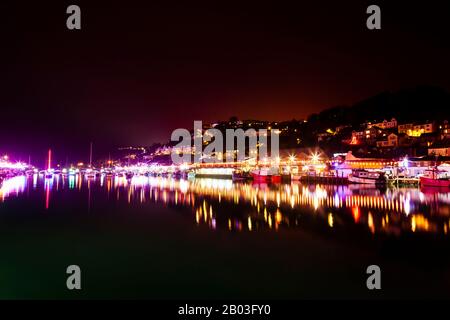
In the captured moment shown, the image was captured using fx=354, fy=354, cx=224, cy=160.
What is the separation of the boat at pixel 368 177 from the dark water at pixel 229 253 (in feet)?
67.2

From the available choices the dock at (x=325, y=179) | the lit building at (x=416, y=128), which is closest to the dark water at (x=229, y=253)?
the dock at (x=325, y=179)

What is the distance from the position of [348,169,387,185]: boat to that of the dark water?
67.2ft

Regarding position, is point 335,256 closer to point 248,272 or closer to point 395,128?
point 248,272

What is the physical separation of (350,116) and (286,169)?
3486cm

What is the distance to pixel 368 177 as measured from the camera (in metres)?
38.2

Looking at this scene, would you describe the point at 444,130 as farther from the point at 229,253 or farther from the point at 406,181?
the point at 229,253

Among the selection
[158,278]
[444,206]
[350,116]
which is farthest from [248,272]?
[350,116]

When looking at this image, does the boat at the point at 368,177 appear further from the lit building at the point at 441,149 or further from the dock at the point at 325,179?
the lit building at the point at 441,149

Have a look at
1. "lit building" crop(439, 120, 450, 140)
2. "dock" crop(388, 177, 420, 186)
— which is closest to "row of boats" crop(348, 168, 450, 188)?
"dock" crop(388, 177, 420, 186)

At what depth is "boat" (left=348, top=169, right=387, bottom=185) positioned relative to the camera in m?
35.7

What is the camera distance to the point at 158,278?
722cm

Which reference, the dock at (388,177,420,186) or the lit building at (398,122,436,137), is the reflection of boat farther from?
the lit building at (398,122,436,137)

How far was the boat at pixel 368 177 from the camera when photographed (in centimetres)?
3566

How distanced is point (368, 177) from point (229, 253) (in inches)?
1293
